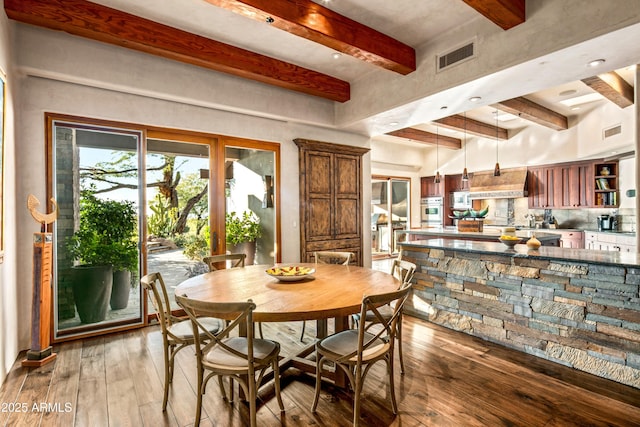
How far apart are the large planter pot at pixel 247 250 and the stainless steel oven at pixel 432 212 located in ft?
20.4

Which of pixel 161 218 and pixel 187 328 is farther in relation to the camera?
pixel 161 218

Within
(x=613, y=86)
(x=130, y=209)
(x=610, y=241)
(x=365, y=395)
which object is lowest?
(x=365, y=395)

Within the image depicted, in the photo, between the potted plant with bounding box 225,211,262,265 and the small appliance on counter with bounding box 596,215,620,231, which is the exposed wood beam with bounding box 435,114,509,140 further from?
the potted plant with bounding box 225,211,262,265

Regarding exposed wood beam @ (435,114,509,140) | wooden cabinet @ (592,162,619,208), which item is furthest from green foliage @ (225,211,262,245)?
wooden cabinet @ (592,162,619,208)

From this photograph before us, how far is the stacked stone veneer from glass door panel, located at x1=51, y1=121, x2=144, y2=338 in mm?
3495

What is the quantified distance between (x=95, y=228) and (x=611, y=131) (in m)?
8.06

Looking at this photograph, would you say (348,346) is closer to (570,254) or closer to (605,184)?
(570,254)

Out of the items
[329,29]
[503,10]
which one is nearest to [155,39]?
[329,29]

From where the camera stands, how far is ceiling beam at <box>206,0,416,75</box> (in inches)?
105

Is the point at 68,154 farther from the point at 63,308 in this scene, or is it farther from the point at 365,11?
the point at 365,11

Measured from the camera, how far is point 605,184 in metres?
6.38

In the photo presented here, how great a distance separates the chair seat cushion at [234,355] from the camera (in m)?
1.87

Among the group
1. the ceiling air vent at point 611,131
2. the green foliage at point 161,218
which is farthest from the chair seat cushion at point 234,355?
the ceiling air vent at point 611,131

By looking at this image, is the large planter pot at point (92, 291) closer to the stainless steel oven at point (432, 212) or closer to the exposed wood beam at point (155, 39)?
the exposed wood beam at point (155, 39)
